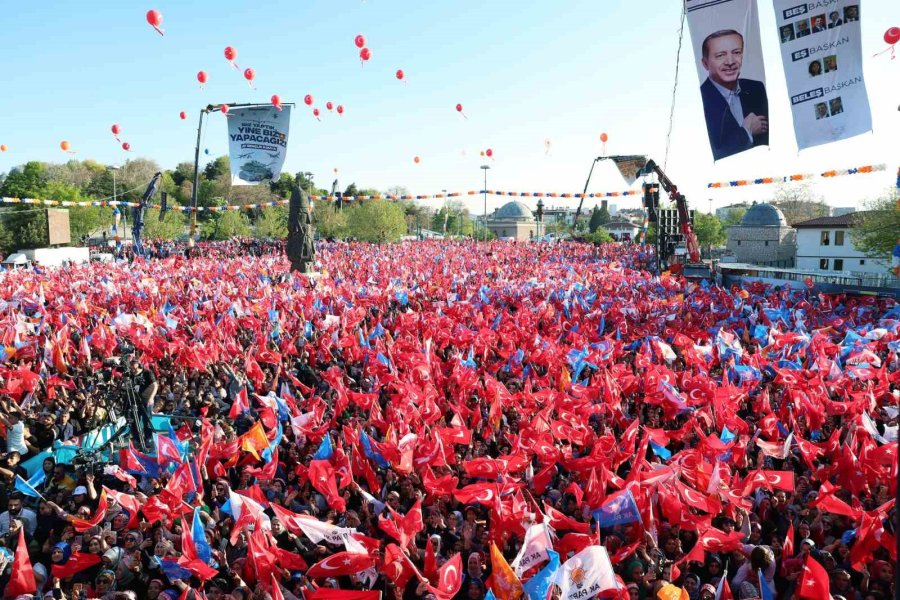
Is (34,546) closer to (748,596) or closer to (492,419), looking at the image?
(492,419)

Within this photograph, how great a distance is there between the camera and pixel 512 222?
362 ft

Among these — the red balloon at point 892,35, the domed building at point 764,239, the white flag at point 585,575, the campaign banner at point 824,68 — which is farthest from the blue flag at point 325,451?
the domed building at point 764,239

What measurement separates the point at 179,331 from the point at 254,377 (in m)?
4.79

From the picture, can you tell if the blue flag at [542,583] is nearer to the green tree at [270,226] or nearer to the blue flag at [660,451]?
the blue flag at [660,451]

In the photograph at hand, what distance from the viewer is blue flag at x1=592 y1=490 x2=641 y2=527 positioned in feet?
20.4

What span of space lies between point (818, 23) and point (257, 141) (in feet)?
65.4

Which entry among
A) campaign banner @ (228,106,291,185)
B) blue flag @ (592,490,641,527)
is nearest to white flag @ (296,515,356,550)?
blue flag @ (592,490,641,527)

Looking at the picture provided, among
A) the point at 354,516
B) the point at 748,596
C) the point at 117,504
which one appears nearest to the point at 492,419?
the point at 354,516

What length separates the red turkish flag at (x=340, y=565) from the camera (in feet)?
18.2

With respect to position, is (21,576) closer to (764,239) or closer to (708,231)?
(764,239)

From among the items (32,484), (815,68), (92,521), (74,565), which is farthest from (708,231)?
(74,565)

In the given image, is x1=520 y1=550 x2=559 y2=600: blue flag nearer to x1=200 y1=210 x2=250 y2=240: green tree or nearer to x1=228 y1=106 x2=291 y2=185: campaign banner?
x1=228 y1=106 x2=291 y2=185: campaign banner

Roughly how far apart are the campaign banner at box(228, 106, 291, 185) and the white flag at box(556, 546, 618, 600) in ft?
71.7

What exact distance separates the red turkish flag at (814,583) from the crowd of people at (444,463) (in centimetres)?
2
